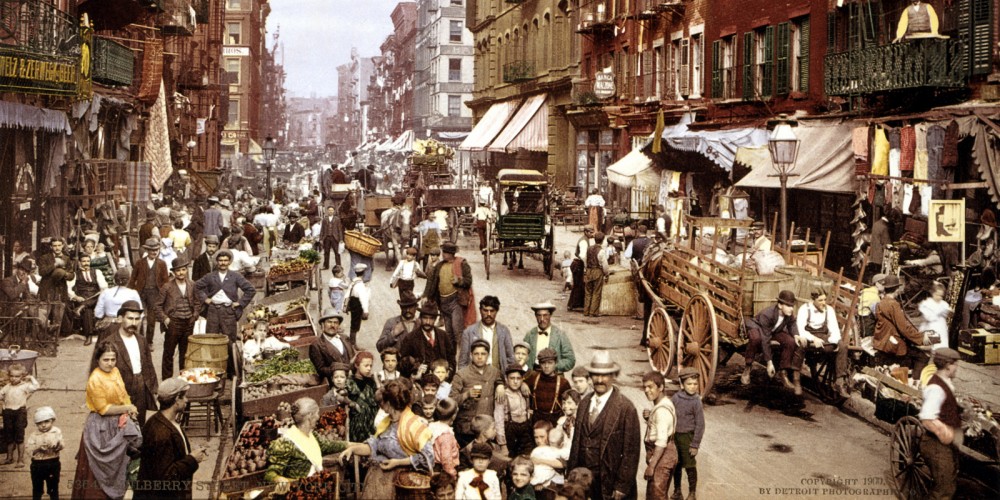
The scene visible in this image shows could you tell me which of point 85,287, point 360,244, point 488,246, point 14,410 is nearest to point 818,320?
point 14,410

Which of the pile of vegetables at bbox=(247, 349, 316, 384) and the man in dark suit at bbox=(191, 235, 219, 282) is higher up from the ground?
the man in dark suit at bbox=(191, 235, 219, 282)

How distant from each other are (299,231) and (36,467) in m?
18.8

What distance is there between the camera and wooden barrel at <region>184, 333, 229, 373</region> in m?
12.7

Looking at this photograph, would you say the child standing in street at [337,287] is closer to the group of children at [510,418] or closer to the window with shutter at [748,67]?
the group of children at [510,418]

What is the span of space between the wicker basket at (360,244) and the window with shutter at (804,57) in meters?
10.9

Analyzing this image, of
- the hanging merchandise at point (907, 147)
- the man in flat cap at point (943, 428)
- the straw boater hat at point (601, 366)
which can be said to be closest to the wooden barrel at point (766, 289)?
the man in flat cap at point (943, 428)

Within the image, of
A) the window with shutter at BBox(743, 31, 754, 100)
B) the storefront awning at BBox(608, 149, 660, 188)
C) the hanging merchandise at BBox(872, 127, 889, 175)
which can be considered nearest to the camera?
the hanging merchandise at BBox(872, 127, 889, 175)

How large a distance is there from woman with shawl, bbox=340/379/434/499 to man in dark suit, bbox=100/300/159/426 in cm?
278

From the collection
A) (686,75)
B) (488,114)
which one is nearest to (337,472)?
(686,75)

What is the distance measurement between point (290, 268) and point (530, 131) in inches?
1201

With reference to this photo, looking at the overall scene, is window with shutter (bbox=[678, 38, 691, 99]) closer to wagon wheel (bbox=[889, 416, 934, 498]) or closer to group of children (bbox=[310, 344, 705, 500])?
group of children (bbox=[310, 344, 705, 500])

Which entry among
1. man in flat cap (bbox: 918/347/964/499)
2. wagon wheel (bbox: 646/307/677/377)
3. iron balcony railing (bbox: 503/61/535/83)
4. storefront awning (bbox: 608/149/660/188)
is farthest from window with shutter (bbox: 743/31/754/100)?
iron balcony railing (bbox: 503/61/535/83)

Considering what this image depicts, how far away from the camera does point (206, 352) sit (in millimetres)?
→ 12781

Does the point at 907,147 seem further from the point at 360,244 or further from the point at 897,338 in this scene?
the point at 360,244
